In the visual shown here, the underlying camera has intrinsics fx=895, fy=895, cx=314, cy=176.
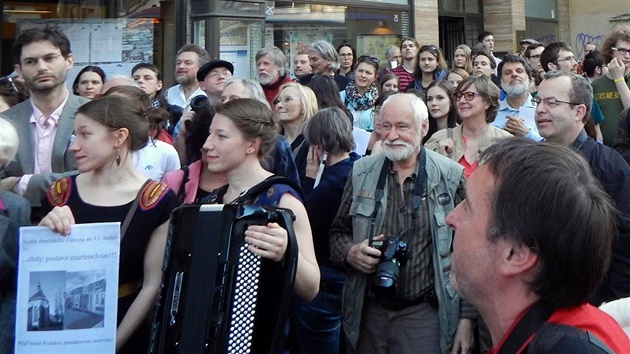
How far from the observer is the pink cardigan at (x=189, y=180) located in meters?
4.62

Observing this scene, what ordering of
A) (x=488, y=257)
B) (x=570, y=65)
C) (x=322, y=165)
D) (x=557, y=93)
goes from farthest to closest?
(x=570, y=65) < (x=322, y=165) < (x=557, y=93) < (x=488, y=257)

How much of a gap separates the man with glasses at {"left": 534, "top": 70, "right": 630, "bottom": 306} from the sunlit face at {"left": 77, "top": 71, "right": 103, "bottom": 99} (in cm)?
408

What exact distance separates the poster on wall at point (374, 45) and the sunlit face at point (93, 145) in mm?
10079

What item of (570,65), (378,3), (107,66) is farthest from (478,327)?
(378,3)

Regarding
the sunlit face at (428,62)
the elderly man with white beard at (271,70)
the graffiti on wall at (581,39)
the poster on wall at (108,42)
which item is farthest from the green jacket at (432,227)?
the graffiti on wall at (581,39)

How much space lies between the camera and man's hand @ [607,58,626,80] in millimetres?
7843

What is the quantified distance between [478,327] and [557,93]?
1466mm

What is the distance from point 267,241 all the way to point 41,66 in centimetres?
229

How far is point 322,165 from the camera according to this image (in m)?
5.75

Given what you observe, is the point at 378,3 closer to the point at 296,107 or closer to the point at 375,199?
the point at 296,107

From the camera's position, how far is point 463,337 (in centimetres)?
454

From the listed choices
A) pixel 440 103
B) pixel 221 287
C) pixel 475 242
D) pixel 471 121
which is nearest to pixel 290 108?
pixel 471 121

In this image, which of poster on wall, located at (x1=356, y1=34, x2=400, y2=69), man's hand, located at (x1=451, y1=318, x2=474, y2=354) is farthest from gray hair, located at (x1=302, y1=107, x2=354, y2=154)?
poster on wall, located at (x1=356, y1=34, x2=400, y2=69)

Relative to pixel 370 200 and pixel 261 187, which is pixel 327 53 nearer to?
pixel 370 200
